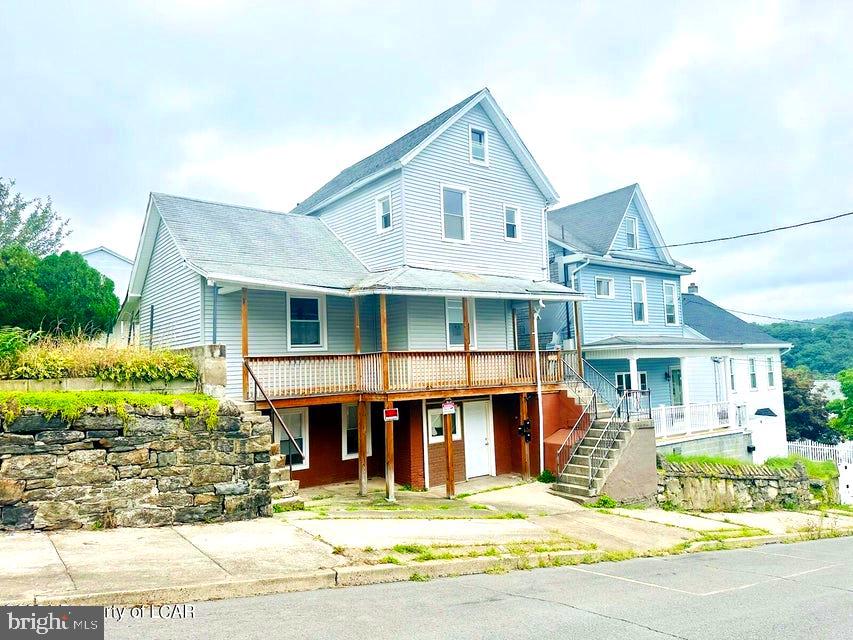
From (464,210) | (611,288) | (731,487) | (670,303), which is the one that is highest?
(464,210)

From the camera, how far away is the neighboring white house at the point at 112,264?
34250mm

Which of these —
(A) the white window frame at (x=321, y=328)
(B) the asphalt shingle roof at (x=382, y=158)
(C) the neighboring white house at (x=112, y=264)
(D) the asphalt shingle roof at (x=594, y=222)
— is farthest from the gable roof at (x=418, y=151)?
(C) the neighboring white house at (x=112, y=264)

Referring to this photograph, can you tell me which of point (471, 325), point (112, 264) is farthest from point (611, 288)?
point (112, 264)

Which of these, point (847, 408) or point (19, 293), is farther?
point (847, 408)

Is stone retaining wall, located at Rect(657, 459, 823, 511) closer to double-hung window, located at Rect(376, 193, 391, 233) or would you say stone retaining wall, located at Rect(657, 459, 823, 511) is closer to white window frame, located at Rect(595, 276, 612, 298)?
white window frame, located at Rect(595, 276, 612, 298)

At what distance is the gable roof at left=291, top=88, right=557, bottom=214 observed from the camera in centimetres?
1820

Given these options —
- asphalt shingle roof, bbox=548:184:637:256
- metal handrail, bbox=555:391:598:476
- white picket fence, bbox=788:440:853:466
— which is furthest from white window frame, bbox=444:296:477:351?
white picket fence, bbox=788:440:853:466

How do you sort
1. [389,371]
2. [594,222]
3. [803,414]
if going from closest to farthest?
[389,371], [594,222], [803,414]

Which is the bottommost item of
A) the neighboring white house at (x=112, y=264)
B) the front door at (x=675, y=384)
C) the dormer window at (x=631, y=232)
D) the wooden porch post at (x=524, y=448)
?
the wooden porch post at (x=524, y=448)

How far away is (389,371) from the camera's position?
585 inches

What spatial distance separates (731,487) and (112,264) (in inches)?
1283

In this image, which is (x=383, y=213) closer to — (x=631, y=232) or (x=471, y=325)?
(x=471, y=325)

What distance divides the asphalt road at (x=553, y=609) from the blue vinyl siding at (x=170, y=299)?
980 cm

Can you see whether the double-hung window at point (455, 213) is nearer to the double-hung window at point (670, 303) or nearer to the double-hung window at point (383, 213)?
the double-hung window at point (383, 213)
